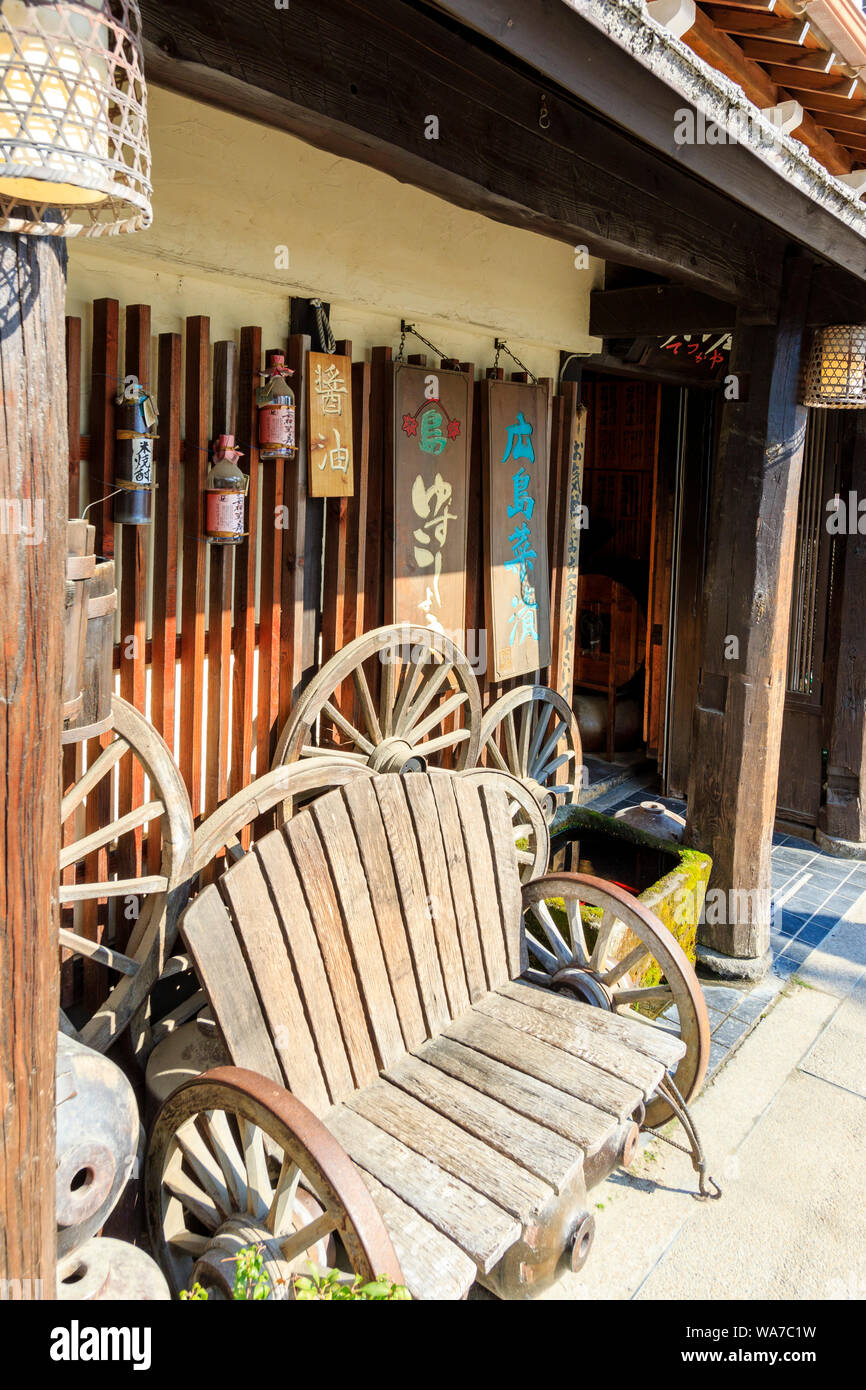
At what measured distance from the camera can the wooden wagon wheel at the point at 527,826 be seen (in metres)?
4.96

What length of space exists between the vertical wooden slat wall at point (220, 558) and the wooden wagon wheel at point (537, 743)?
1.18m

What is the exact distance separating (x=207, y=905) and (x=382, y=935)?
0.69 metres

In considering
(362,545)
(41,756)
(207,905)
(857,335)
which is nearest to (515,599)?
(362,545)

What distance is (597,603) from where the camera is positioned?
28.6 ft

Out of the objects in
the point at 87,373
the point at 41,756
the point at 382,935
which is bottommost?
the point at 382,935

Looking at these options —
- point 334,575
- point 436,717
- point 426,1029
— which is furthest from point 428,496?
point 426,1029

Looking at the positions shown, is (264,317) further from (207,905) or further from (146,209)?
(146,209)

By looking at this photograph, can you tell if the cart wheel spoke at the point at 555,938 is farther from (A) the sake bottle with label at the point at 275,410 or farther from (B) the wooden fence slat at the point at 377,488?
(A) the sake bottle with label at the point at 275,410

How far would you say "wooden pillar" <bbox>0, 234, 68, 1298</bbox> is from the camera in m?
1.39

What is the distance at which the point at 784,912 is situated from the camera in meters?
5.93

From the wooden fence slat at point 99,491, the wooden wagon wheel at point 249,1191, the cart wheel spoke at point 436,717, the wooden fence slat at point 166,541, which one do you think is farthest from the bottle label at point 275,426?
the wooden wagon wheel at point 249,1191

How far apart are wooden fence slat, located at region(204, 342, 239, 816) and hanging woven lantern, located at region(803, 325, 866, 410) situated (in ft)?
8.75

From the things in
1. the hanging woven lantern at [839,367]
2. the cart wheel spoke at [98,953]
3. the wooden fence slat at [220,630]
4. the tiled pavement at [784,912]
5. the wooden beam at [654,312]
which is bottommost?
the tiled pavement at [784,912]

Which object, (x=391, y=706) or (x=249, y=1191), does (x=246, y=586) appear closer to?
(x=391, y=706)
